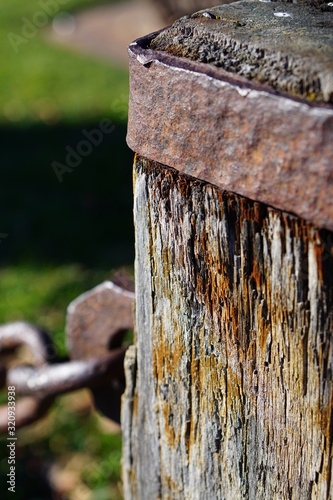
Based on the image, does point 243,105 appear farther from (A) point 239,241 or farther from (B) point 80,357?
(B) point 80,357

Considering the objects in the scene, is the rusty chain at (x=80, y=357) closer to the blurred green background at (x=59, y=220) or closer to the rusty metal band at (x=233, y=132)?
the rusty metal band at (x=233, y=132)

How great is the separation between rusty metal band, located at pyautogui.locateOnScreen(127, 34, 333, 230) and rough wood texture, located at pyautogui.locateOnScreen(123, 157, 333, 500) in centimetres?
4

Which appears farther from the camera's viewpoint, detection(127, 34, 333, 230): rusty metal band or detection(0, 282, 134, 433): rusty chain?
detection(0, 282, 134, 433): rusty chain

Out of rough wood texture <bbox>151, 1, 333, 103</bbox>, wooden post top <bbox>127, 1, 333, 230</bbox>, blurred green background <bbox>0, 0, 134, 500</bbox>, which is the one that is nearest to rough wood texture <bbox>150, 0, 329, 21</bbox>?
blurred green background <bbox>0, 0, 134, 500</bbox>

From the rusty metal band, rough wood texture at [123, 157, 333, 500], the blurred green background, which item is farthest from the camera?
the blurred green background

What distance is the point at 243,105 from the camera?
2.66 feet

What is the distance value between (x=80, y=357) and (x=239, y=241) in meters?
0.81

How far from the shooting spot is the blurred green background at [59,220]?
103 inches

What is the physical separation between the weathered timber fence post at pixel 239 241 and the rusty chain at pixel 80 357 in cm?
31

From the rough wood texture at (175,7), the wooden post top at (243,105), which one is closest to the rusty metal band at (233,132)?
the wooden post top at (243,105)

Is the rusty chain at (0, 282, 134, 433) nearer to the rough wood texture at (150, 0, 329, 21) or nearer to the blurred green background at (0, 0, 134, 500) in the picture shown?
the blurred green background at (0, 0, 134, 500)

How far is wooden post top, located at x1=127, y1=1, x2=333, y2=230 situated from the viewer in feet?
2.54

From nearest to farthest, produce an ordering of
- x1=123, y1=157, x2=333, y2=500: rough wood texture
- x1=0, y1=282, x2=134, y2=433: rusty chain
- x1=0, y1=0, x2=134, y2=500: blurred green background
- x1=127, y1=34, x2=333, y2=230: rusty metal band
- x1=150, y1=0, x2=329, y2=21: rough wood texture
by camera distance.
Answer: x1=127, y1=34, x2=333, y2=230: rusty metal band, x1=123, y1=157, x2=333, y2=500: rough wood texture, x1=0, y1=282, x2=134, y2=433: rusty chain, x1=0, y1=0, x2=134, y2=500: blurred green background, x1=150, y1=0, x2=329, y2=21: rough wood texture

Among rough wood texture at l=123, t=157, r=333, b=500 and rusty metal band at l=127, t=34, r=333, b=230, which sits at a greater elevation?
rusty metal band at l=127, t=34, r=333, b=230
